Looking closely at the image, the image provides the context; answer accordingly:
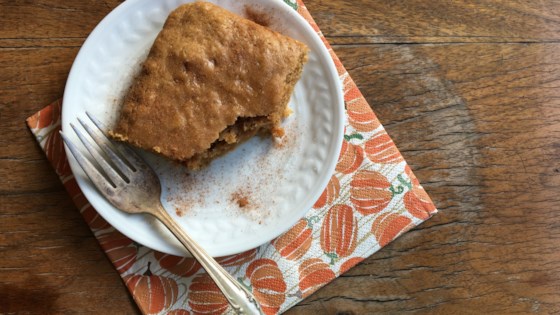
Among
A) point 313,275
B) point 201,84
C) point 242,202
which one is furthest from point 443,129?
point 201,84

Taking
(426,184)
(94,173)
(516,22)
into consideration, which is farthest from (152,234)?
(516,22)

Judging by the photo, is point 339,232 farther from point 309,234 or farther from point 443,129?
point 443,129

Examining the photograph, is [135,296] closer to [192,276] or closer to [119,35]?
[192,276]

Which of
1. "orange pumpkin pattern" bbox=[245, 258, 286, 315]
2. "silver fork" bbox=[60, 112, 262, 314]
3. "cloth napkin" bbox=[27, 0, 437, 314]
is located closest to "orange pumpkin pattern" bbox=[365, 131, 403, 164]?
"cloth napkin" bbox=[27, 0, 437, 314]

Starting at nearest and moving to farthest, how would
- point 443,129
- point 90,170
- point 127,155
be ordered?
point 90,170 → point 127,155 → point 443,129

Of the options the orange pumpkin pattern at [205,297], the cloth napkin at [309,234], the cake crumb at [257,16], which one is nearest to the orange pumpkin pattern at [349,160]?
the cloth napkin at [309,234]

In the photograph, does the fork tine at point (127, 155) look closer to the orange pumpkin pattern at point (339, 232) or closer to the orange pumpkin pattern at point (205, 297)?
the orange pumpkin pattern at point (205, 297)
